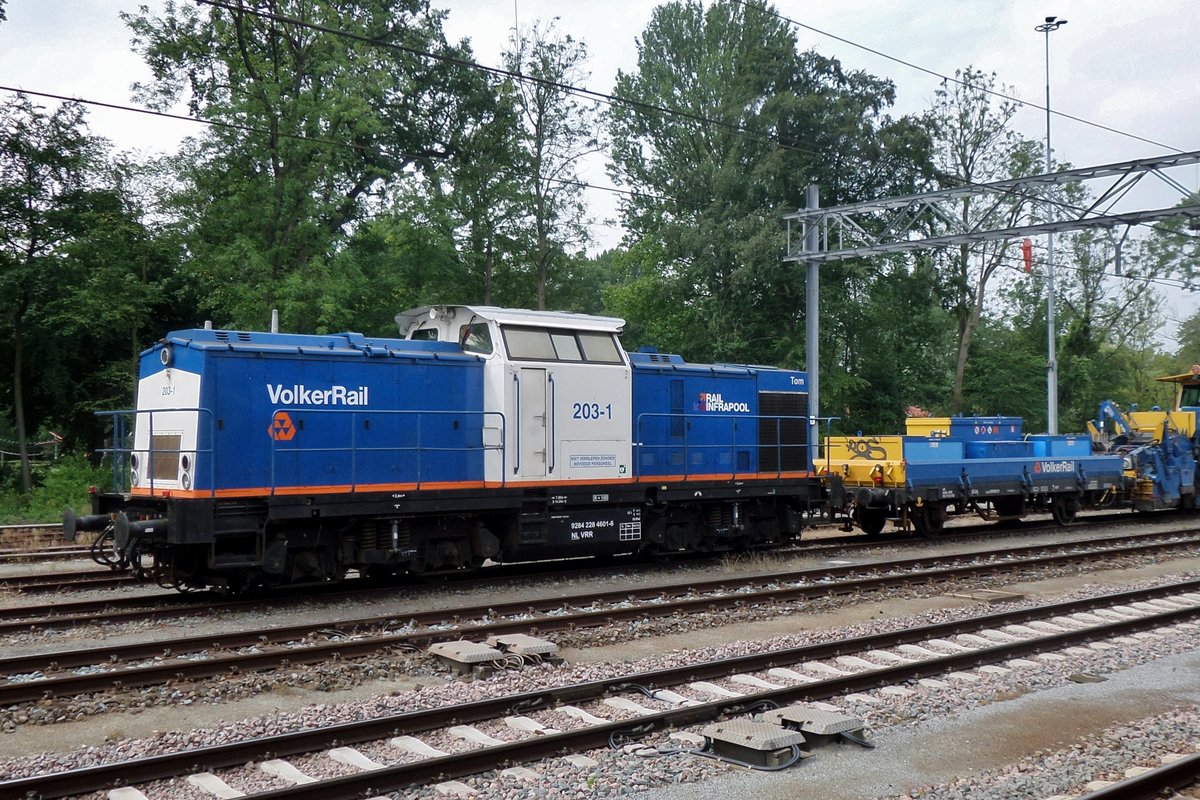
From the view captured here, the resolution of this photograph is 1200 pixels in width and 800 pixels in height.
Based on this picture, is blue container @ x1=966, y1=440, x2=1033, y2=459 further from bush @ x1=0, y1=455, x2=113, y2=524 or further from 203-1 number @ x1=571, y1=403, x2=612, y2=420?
bush @ x1=0, y1=455, x2=113, y2=524

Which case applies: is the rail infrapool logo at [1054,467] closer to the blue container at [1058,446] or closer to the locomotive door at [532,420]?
the blue container at [1058,446]

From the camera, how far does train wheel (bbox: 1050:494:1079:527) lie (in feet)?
69.1

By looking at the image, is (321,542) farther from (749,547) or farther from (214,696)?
(749,547)

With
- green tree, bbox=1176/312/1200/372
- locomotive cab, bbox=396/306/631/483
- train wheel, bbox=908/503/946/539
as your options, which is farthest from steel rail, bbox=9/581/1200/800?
green tree, bbox=1176/312/1200/372

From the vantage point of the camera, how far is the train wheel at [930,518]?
18469 millimetres

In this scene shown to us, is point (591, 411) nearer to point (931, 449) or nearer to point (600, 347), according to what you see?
point (600, 347)

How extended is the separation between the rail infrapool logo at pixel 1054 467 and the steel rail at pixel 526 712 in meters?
10.5

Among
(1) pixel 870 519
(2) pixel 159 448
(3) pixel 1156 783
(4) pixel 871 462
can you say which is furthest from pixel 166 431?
(1) pixel 870 519

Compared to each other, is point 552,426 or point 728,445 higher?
point 552,426

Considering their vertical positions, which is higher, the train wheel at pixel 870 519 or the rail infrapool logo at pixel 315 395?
the rail infrapool logo at pixel 315 395

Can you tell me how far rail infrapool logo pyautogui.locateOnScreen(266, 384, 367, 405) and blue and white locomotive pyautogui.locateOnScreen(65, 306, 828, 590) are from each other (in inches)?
0.7

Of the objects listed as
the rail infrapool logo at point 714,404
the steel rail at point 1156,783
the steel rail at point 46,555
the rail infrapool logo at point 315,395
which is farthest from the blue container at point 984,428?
the steel rail at point 46,555

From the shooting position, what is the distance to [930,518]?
18.6 metres

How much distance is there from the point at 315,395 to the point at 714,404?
6267 mm
